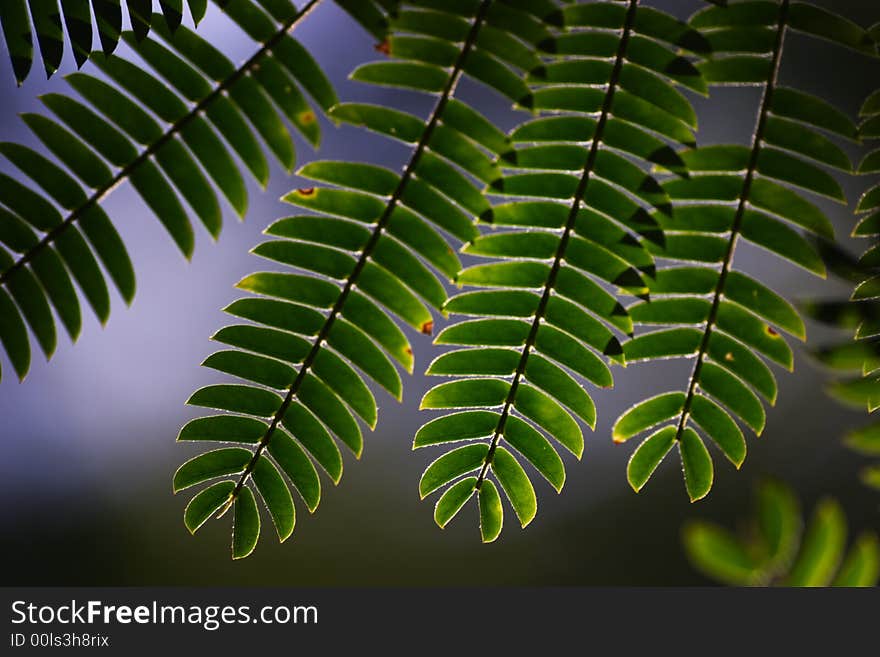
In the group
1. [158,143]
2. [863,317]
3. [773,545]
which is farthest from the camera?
[158,143]

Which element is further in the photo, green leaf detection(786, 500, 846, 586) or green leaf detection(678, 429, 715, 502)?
green leaf detection(678, 429, 715, 502)

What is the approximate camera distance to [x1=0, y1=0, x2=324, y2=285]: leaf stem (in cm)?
78

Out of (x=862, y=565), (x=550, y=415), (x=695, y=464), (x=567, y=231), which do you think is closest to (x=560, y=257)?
(x=567, y=231)

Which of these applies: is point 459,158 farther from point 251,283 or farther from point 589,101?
Answer: point 251,283

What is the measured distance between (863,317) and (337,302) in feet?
1.70

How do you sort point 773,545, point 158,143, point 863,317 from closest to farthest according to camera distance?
1. point 773,545
2. point 863,317
3. point 158,143

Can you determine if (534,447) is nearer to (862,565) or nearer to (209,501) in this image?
(209,501)

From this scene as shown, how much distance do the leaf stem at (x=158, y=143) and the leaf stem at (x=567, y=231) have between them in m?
0.33

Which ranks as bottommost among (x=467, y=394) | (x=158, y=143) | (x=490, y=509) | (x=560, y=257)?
(x=490, y=509)

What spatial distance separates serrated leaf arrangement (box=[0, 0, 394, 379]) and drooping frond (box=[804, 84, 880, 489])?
52 centimetres

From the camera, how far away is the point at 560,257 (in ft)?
2.72

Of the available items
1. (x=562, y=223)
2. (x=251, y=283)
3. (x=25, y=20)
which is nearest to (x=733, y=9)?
(x=562, y=223)

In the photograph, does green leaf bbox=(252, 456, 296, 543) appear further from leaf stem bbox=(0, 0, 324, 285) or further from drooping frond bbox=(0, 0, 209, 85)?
drooping frond bbox=(0, 0, 209, 85)

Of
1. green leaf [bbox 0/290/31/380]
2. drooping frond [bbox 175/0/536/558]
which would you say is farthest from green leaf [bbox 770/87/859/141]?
green leaf [bbox 0/290/31/380]
